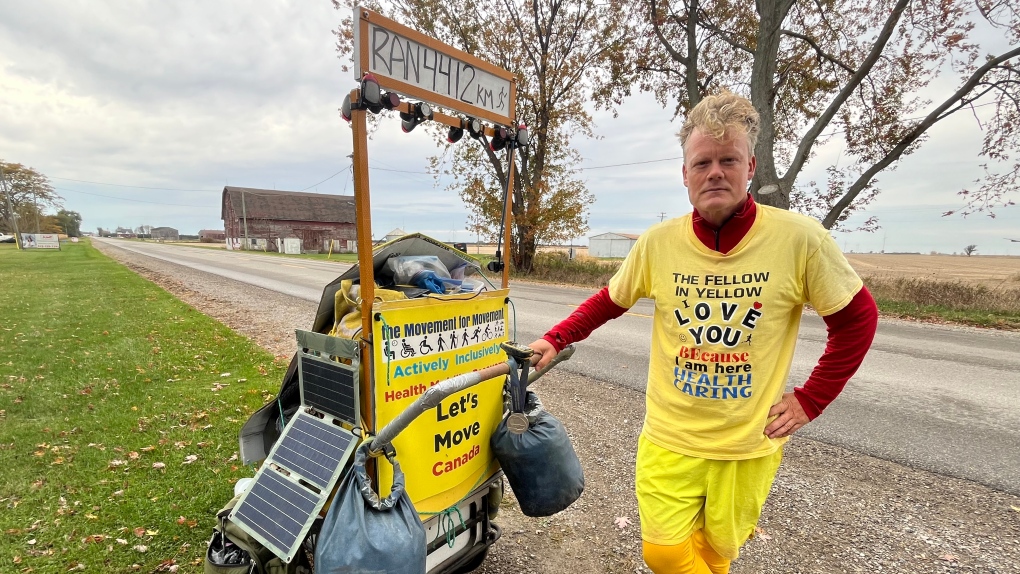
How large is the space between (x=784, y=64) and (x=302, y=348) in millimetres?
16288

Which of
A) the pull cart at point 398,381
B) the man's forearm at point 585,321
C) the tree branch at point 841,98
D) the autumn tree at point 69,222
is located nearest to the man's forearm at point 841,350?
the man's forearm at point 585,321

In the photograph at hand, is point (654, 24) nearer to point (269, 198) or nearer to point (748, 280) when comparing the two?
point (748, 280)

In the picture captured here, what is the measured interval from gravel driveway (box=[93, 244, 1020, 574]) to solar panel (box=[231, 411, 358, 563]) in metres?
1.16

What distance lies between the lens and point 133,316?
940cm

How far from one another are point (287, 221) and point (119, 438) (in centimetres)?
5882

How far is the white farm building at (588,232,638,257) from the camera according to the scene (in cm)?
5922

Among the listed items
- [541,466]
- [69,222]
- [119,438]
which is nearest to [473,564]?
[541,466]

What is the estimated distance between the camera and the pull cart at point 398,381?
1860 mm

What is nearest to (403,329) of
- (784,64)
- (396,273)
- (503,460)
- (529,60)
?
(396,273)

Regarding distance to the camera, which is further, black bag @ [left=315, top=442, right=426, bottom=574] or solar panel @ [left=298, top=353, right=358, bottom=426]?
solar panel @ [left=298, top=353, right=358, bottom=426]

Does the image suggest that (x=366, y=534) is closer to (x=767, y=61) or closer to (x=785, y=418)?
(x=785, y=418)

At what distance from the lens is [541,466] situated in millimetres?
2184

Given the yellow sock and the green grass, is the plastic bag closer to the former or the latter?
the yellow sock

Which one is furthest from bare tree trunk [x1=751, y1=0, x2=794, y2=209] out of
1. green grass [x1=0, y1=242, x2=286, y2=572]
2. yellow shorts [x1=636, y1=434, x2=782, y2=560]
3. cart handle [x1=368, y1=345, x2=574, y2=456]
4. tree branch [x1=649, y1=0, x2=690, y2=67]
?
cart handle [x1=368, y1=345, x2=574, y2=456]
